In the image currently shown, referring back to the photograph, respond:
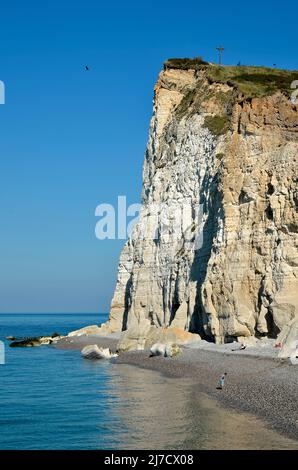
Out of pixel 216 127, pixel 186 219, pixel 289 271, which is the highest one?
pixel 216 127

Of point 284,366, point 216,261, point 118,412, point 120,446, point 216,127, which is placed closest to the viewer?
point 120,446

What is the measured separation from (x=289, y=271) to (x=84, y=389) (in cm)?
1477

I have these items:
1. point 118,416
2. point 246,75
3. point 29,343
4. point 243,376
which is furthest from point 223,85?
point 118,416

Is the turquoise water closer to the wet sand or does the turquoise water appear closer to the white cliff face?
the wet sand

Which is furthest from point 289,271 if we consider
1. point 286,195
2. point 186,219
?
point 186,219

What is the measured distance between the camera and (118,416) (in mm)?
22641

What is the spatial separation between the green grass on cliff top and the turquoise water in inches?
1092

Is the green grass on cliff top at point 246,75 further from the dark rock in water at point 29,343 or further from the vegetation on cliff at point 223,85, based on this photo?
the dark rock in water at point 29,343

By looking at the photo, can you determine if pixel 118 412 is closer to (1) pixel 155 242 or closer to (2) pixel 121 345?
(2) pixel 121 345

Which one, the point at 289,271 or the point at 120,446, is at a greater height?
the point at 289,271

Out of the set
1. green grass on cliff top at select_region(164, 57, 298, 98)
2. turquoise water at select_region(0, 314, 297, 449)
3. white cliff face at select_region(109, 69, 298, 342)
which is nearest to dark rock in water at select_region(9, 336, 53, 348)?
white cliff face at select_region(109, 69, 298, 342)

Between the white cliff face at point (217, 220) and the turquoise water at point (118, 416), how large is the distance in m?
9.01

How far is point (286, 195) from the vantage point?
38938mm
